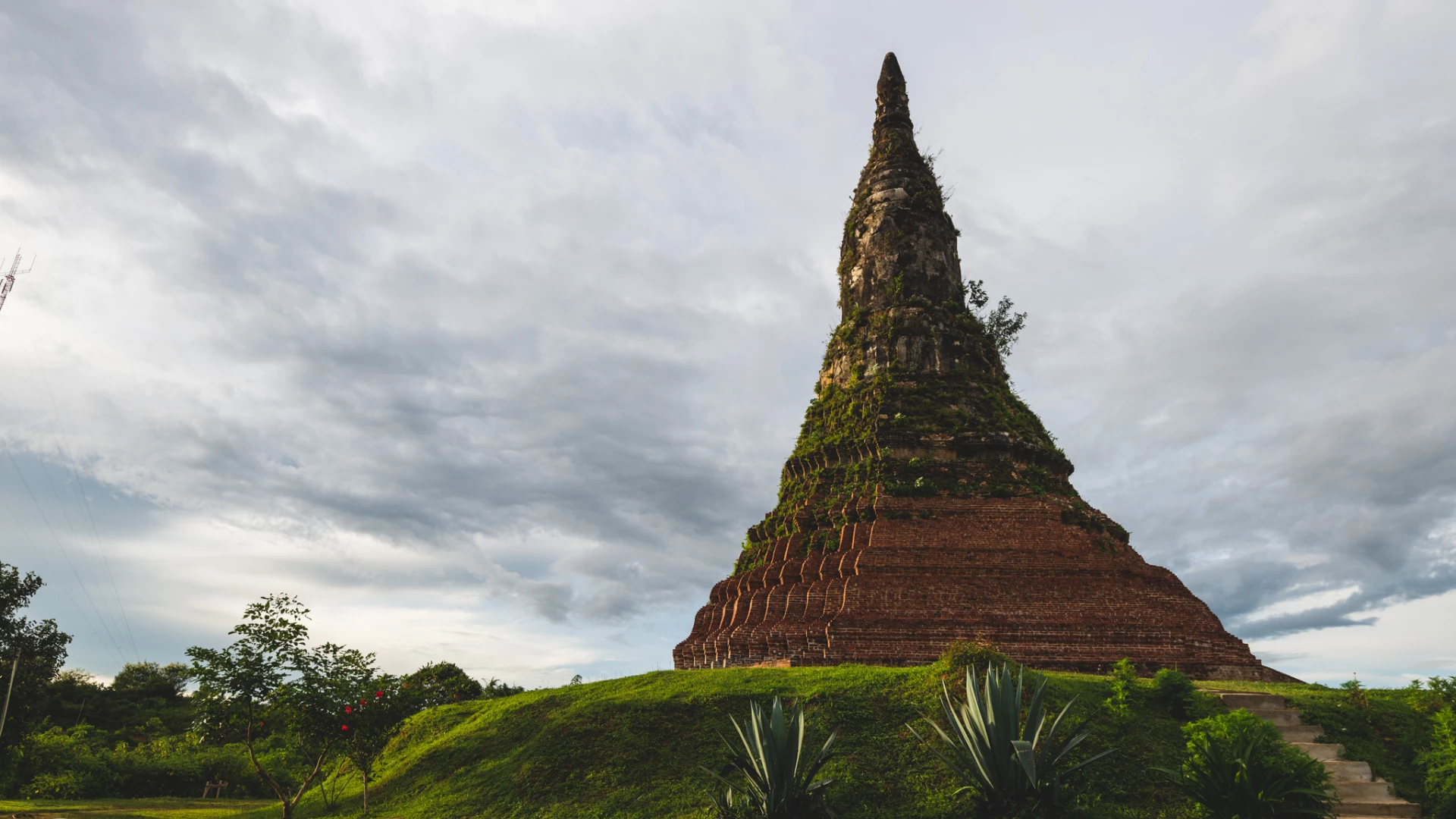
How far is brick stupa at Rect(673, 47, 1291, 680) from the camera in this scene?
739 inches

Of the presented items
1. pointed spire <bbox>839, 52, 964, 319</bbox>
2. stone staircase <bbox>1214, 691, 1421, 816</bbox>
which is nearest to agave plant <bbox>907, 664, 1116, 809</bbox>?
stone staircase <bbox>1214, 691, 1421, 816</bbox>

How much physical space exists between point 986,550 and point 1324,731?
821cm

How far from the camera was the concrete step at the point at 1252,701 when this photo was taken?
45.6 feet

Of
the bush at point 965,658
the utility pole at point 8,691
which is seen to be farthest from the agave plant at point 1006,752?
the utility pole at point 8,691

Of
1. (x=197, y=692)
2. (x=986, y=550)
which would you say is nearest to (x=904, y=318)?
(x=986, y=550)

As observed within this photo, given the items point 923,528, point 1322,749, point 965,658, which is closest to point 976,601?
point 923,528

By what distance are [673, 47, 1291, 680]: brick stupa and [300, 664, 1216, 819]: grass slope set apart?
8.82 ft

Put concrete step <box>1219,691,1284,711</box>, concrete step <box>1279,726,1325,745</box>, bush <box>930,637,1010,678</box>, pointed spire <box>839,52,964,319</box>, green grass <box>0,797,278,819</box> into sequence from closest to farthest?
concrete step <box>1279,726,1325,745</box> → bush <box>930,637,1010,678</box> → concrete step <box>1219,691,1284,711</box> → green grass <box>0,797,278,819</box> → pointed spire <box>839,52,964,319</box>

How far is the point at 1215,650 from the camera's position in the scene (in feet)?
61.8

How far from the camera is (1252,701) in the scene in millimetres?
14008

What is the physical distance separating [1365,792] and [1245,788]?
362 cm

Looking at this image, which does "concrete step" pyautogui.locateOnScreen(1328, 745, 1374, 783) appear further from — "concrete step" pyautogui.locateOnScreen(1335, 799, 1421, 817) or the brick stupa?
the brick stupa

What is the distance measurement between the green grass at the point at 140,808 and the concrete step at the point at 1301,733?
1857cm

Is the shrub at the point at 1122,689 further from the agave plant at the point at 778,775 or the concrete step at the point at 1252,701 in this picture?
the agave plant at the point at 778,775
